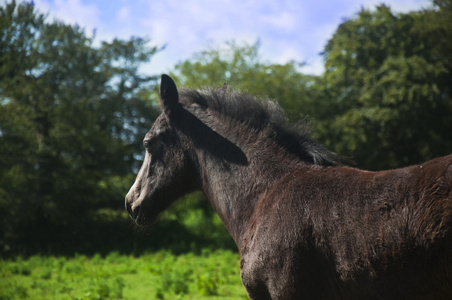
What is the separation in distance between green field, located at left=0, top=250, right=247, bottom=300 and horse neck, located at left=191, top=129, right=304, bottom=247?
→ 436cm

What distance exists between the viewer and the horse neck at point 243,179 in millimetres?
3328

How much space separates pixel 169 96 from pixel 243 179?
1.03 meters

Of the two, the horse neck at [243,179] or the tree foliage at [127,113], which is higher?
the tree foliage at [127,113]

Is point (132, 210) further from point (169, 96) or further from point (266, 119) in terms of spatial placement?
point (266, 119)

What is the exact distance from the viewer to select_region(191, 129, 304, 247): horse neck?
3.33m

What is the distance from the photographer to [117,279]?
8.55 meters

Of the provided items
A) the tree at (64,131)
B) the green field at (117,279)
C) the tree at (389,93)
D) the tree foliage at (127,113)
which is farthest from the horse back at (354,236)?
the tree at (389,93)

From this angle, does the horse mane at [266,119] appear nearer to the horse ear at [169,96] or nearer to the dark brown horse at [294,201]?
the dark brown horse at [294,201]

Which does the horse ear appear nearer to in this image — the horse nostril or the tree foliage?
the horse nostril

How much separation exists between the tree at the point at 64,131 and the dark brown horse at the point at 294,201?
8227 millimetres

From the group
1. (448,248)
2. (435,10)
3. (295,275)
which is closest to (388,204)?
(448,248)

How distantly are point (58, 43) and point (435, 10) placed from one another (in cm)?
1515

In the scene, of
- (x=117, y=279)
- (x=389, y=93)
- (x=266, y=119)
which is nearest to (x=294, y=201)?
(x=266, y=119)

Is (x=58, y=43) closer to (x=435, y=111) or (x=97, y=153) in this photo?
(x=97, y=153)
